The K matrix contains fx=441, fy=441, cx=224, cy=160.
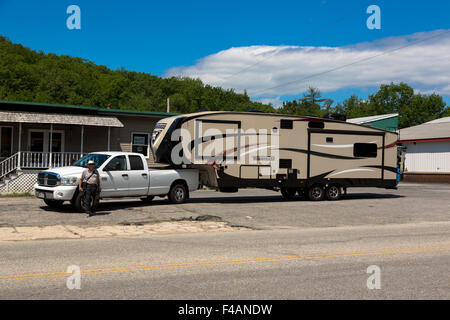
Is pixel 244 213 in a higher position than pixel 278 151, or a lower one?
lower

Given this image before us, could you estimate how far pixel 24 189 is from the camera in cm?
2236

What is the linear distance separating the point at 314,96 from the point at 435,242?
3753 inches

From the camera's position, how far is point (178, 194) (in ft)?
54.3

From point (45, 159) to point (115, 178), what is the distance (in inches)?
421

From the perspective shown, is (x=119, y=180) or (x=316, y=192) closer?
(x=119, y=180)

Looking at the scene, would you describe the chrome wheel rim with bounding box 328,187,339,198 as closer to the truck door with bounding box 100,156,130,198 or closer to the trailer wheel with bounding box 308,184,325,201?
the trailer wheel with bounding box 308,184,325,201

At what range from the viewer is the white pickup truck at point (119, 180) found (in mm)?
13664

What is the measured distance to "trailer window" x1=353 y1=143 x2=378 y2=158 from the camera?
19.2 metres

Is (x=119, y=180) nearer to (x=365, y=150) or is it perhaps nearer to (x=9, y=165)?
(x=9, y=165)

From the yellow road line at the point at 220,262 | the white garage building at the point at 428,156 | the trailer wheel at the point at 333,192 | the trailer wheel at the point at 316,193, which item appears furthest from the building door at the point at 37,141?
the white garage building at the point at 428,156

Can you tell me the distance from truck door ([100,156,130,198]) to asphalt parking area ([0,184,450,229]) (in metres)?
0.57

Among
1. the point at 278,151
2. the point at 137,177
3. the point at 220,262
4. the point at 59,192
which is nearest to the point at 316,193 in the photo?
the point at 278,151

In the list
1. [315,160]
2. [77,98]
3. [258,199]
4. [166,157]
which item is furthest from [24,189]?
[77,98]

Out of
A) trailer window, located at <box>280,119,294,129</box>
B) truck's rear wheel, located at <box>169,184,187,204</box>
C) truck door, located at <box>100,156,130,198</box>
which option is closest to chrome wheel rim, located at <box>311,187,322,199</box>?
trailer window, located at <box>280,119,294,129</box>
